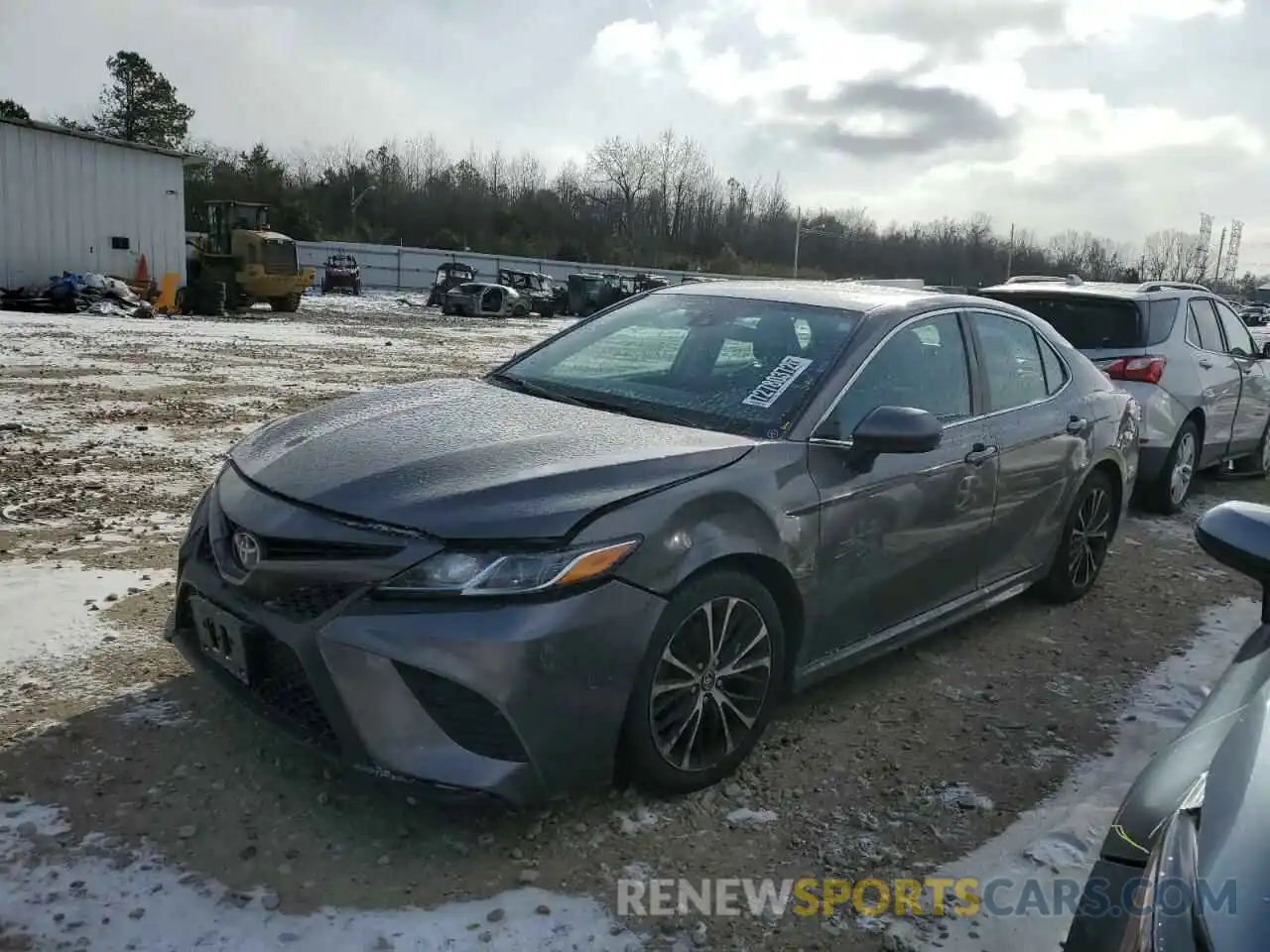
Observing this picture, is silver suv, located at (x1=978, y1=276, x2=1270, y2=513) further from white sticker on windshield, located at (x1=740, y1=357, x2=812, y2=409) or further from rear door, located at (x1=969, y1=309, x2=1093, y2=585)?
white sticker on windshield, located at (x1=740, y1=357, x2=812, y2=409)

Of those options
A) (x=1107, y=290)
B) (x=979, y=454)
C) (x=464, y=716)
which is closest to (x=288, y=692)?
(x=464, y=716)

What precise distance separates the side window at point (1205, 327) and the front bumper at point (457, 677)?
260 inches

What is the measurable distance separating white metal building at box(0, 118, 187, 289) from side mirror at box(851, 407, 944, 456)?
28794 millimetres

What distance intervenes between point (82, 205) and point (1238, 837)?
31.7 m

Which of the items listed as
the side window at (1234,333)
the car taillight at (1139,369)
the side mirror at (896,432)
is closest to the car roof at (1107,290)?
the side window at (1234,333)

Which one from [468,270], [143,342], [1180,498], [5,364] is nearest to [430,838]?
[1180,498]

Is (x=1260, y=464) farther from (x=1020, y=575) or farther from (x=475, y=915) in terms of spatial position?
(x=475, y=915)

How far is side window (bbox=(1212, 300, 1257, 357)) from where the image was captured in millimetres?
8164

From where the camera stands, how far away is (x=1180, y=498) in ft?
25.5

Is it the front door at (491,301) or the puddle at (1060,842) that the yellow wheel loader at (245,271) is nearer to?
the front door at (491,301)

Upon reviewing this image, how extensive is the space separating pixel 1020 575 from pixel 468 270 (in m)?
40.4

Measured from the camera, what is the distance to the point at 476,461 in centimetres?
296

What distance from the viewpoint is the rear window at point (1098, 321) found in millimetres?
7270

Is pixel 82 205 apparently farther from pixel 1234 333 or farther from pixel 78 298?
→ pixel 1234 333
